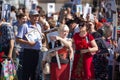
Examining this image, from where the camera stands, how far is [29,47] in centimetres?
907

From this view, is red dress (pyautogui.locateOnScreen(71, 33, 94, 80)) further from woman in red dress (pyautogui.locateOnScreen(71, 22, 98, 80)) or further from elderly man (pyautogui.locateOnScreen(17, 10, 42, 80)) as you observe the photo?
elderly man (pyautogui.locateOnScreen(17, 10, 42, 80))

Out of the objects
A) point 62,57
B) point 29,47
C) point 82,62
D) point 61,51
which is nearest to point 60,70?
point 62,57

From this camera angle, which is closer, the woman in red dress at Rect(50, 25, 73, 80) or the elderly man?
the woman in red dress at Rect(50, 25, 73, 80)

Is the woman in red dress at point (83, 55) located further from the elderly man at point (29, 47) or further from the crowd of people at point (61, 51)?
the elderly man at point (29, 47)

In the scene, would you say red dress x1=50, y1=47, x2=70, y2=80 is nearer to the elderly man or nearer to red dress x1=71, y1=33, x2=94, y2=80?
red dress x1=71, y1=33, x2=94, y2=80

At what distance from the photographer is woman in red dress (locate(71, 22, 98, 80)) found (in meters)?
8.75

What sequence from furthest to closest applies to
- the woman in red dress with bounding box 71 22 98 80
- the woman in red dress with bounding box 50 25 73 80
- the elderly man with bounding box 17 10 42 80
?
the elderly man with bounding box 17 10 42 80 < the woman in red dress with bounding box 71 22 98 80 < the woman in red dress with bounding box 50 25 73 80

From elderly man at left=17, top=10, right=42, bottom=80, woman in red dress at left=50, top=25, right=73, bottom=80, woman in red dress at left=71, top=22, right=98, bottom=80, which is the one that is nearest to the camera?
woman in red dress at left=50, top=25, right=73, bottom=80

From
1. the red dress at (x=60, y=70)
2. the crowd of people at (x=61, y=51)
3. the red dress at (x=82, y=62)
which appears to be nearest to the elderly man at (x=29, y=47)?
the crowd of people at (x=61, y=51)

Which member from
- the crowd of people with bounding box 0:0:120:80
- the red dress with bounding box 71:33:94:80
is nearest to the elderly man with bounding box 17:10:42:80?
the crowd of people with bounding box 0:0:120:80

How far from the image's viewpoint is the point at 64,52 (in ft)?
27.0

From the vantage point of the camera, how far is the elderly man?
9.02 metres

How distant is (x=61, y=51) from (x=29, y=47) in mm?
1064

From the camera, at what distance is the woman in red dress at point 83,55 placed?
344 inches
